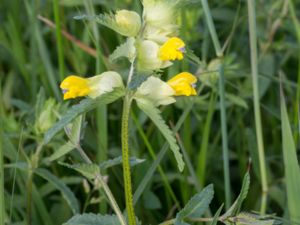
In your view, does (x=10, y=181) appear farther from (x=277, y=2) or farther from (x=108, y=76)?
(x=277, y=2)

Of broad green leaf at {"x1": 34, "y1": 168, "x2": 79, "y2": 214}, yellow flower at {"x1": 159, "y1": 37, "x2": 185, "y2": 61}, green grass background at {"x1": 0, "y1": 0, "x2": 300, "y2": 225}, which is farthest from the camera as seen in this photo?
green grass background at {"x1": 0, "y1": 0, "x2": 300, "y2": 225}

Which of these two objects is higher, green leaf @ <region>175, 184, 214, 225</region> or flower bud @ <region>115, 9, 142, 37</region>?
flower bud @ <region>115, 9, 142, 37</region>

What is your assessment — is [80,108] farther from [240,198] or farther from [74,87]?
[240,198]

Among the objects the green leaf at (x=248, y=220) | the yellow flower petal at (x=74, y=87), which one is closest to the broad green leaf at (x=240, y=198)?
the green leaf at (x=248, y=220)

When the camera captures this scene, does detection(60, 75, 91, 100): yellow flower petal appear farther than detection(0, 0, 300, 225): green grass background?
No

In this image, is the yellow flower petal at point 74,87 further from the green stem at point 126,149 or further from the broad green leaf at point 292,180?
the broad green leaf at point 292,180

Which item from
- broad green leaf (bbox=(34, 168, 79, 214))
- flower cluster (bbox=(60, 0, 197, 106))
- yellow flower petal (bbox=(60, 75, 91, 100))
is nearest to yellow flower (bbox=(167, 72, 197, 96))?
flower cluster (bbox=(60, 0, 197, 106))

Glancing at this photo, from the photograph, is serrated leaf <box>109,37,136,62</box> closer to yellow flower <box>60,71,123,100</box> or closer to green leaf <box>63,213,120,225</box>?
yellow flower <box>60,71,123,100</box>
